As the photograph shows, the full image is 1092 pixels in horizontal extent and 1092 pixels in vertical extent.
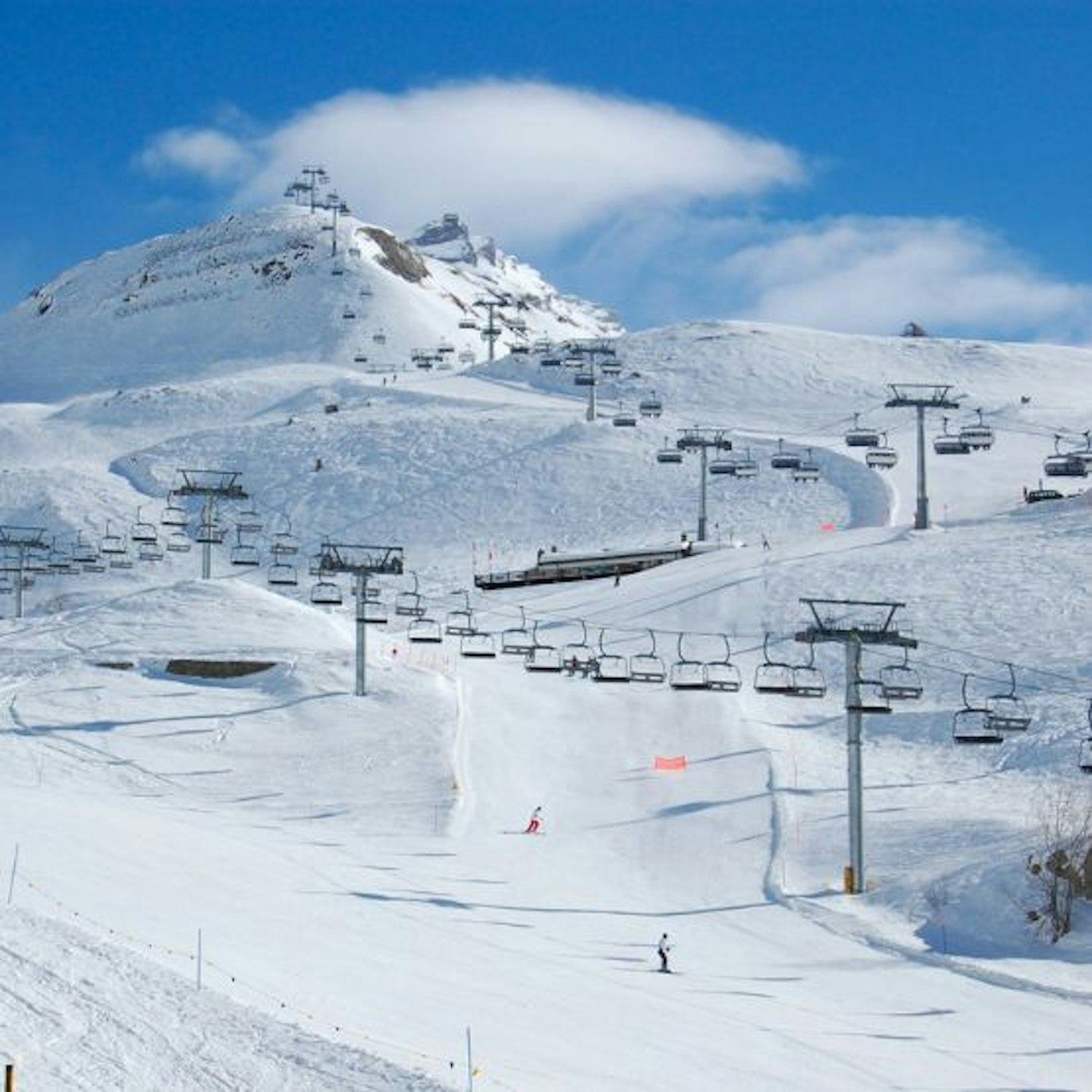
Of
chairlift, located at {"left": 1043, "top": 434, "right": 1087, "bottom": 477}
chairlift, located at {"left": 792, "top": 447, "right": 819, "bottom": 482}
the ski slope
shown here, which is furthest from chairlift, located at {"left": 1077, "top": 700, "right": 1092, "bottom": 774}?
chairlift, located at {"left": 792, "top": 447, "right": 819, "bottom": 482}

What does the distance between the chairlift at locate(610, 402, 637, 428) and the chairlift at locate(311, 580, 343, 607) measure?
39234 mm

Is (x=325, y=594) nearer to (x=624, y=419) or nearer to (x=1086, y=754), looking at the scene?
(x=1086, y=754)

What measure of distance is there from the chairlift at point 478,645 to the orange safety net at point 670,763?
605 centimetres

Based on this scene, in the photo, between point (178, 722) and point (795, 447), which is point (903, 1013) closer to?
point (178, 722)

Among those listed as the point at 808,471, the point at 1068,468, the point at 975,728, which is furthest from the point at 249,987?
the point at 808,471

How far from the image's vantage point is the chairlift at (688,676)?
44.2 m

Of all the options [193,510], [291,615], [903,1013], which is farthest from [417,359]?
[903,1013]

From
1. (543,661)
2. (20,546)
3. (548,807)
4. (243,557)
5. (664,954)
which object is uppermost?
(20,546)

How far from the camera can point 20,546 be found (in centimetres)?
7469

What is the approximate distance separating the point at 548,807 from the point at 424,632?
17.7m

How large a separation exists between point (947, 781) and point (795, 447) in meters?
50.7

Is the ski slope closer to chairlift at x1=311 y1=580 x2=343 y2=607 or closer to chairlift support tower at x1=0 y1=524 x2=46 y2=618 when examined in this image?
chairlift at x1=311 y1=580 x2=343 y2=607

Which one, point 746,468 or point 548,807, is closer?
point 548,807

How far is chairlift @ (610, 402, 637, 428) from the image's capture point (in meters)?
97.6
